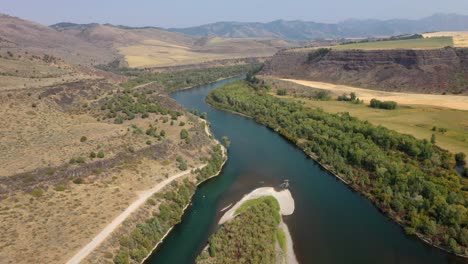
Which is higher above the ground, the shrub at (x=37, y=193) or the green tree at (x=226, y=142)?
the shrub at (x=37, y=193)

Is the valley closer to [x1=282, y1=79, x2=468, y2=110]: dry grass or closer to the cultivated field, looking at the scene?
the cultivated field

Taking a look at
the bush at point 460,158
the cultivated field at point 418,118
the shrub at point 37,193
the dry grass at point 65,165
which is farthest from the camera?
the cultivated field at point 418,118

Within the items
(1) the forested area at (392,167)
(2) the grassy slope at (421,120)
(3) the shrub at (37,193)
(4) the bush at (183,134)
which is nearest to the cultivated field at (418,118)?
(2) the grassy slope at (421,120)

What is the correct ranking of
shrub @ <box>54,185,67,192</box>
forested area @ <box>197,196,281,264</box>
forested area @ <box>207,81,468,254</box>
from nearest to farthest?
forested area @ <box>197,196,281,264</box> → forested area @ <box>207,81,468,254</box> → shrub @ <box>54,185,67,192</box>

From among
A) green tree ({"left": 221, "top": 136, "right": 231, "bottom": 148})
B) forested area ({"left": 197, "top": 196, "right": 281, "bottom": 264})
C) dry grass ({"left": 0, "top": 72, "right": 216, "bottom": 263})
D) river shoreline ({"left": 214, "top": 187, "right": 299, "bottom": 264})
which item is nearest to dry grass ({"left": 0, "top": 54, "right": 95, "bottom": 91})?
dry grass ({"left": 0, "top": 72, "right": 216, "bottom": 263})

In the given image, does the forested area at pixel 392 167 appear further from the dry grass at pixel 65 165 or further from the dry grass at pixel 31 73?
the dry grass at pixel 31 73

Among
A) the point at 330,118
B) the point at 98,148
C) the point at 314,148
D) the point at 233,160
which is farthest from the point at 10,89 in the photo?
the point at 330,118

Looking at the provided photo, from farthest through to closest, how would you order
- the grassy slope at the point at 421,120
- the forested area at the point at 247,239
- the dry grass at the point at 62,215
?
the grassy slope at the point at 421,120 → the forested area at the point at 247,239 → the dry grass at the point at 62,215
